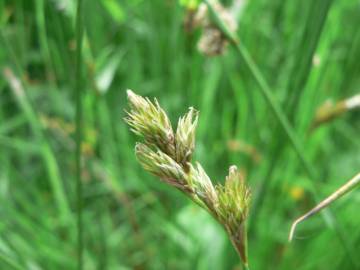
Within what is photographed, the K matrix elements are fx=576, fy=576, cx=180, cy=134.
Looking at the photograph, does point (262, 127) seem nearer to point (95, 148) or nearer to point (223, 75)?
point (223, 75)

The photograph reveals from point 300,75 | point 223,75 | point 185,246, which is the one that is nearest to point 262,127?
point 223,75

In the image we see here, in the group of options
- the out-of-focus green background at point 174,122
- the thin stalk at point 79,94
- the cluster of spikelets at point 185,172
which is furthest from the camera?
the out-of-focus green background at point 174,122

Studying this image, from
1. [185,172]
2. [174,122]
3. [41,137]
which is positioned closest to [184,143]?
[185,172]

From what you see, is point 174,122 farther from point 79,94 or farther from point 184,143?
point 184,143

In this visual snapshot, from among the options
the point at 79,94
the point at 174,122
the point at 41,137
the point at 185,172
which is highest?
the point at 174,122

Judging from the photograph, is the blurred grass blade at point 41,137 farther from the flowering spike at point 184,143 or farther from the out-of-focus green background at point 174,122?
the flowering spike at point 184,143

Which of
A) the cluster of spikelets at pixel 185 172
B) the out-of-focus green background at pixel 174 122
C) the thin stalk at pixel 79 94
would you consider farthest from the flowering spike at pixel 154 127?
the out-of-focus green background at pixel 174 122
